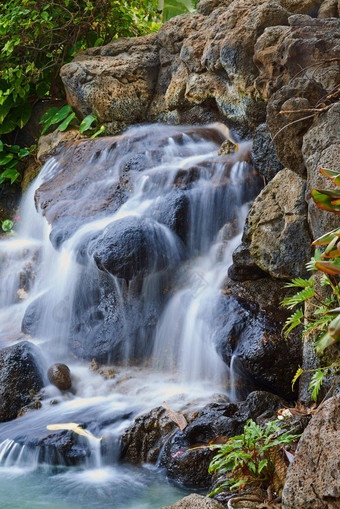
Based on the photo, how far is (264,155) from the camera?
627 cm

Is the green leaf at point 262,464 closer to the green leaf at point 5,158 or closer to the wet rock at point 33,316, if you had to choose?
the wet rock at point 33,316

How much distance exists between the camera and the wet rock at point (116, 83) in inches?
360

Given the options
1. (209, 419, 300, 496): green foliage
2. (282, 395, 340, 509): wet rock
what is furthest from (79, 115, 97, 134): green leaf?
(282, 395, 340, 509): wet rock

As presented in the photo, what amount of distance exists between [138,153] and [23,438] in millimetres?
4658

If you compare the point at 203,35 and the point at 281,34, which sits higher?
the point at 203,35

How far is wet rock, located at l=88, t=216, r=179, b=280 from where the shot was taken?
592cm

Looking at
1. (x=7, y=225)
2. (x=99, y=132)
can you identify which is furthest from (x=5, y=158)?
(x=99, y=132)

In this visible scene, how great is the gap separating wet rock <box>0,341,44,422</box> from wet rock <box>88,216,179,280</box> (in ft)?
4.11

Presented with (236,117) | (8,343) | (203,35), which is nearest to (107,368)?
(8,343)

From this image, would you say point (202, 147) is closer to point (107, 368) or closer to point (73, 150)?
point (73, 150)

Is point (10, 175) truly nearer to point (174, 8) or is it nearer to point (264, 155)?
point (174, 8)

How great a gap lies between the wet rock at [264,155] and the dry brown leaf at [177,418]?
3.11 metres

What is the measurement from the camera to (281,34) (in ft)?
19.4

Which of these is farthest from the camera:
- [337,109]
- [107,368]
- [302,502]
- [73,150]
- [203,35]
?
[73,150]
